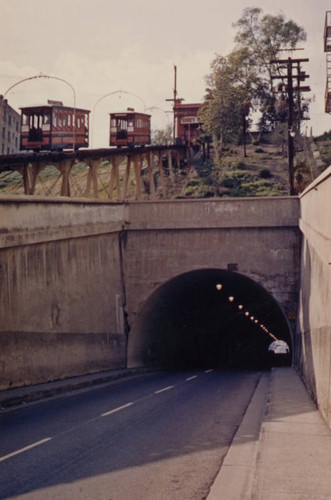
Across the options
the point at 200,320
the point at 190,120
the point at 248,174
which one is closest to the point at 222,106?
the point at 190,120

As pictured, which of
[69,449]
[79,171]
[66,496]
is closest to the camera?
[66,496]

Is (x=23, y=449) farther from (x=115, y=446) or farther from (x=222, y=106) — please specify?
(x=222, y=106)

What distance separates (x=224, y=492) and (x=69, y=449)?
11.2ft

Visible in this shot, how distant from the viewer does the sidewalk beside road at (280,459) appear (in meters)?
6.94

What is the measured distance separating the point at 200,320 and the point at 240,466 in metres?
35.6

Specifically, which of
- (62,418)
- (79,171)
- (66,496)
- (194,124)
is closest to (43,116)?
(62,418)

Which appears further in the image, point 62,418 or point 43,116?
point 43,116

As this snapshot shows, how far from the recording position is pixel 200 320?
44.3 metres

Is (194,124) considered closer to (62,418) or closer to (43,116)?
(43,116)

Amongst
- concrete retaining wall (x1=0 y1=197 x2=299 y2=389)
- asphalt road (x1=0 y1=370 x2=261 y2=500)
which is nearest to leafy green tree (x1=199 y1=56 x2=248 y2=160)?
concrete retaining wall (x1=0 y1=197 x2=299 y2=389)

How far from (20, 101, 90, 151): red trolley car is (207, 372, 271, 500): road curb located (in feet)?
87.5

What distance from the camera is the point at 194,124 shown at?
250ft

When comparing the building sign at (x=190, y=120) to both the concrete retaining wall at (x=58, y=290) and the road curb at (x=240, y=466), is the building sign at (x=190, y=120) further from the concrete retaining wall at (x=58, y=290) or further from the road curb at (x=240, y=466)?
the road curb at (x=240, y=466)

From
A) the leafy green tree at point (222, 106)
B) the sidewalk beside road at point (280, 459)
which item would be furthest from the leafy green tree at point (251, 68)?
the sidewalk beside road at point (280, 459)
